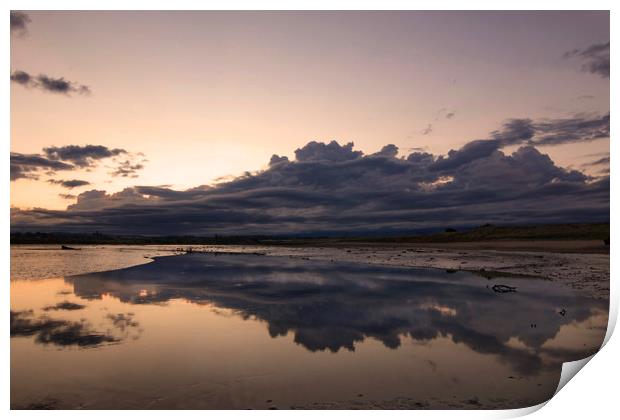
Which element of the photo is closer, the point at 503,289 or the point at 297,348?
the point at 297,348

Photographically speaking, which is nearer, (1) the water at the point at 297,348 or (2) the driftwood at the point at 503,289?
(1) the water at the point at 297,348

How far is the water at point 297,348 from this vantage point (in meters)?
5.68

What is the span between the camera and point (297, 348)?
710 cm

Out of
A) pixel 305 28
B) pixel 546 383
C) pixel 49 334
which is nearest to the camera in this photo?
pixel 546 383

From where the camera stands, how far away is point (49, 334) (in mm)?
7910

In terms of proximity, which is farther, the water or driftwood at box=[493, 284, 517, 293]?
driftwood at box=[493, 284, 517, 293]

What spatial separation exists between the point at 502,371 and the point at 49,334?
822cm

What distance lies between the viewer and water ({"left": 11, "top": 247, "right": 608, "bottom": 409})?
18.6ft
